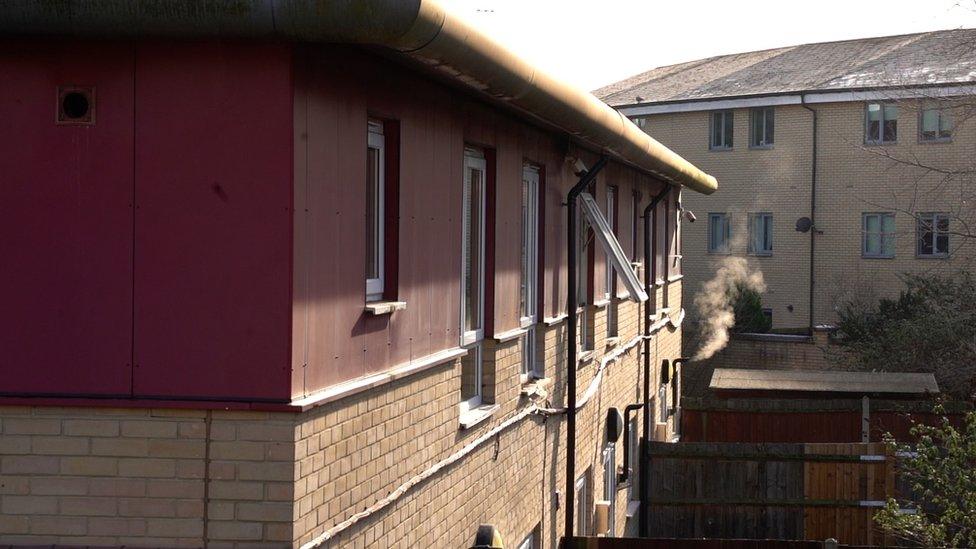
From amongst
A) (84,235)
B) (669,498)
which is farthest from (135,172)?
(669,498)

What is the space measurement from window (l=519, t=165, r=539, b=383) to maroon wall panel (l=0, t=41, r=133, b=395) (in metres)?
5.32

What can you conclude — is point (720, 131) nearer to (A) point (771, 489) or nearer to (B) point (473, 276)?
(A) point (771, 489)

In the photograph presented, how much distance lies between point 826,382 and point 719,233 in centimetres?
1710

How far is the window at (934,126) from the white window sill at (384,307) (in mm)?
29061

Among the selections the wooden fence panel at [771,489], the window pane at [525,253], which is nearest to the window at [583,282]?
the window pane at [525,253]

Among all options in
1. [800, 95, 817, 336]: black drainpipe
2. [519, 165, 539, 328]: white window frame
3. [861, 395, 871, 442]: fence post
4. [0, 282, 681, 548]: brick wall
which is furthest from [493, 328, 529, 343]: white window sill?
[800, 95, 817, 336]: black drainpipe

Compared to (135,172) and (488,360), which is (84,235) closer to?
(135,172)

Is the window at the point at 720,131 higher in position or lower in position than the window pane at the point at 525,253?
higher

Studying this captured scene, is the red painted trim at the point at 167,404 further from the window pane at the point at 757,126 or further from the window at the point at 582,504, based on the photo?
the window pane at the point at 757,126

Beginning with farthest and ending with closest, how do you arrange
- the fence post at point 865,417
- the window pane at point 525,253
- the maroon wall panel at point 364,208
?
the fence post at point 865,417, the window pane at point 525,253, the maroon wall panel at point 364,208

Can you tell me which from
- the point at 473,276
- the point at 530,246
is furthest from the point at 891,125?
the point at 473,276

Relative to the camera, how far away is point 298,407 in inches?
219

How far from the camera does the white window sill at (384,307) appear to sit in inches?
260

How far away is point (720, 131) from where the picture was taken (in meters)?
36.7
